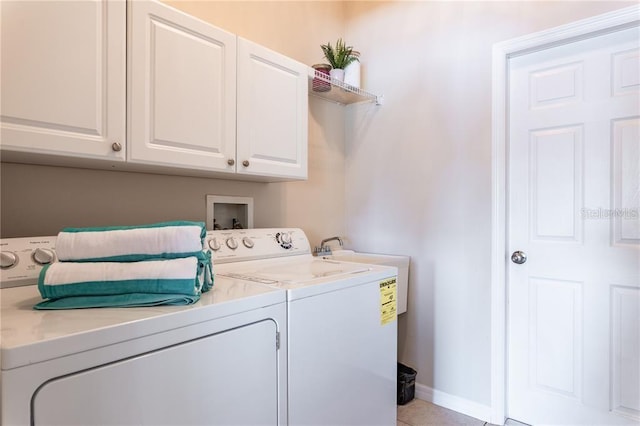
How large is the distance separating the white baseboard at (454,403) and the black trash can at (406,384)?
6 cm

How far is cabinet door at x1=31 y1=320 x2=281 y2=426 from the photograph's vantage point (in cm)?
77

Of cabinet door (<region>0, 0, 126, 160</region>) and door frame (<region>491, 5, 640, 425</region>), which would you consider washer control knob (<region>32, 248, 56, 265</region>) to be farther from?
door frame (<region>491, 5, 640, 425</region>)

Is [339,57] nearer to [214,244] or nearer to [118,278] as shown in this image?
[214,244]

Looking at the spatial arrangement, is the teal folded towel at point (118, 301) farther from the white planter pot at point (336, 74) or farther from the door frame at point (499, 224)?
the white planter pot at point (336, 74)

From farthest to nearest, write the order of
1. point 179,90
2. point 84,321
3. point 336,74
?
point 336,74, point 179,90, point 84,321

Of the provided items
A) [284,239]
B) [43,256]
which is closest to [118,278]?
[43,256]

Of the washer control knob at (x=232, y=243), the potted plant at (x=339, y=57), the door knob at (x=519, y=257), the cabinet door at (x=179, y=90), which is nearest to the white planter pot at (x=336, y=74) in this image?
the potted plant at (x=339, y=57)

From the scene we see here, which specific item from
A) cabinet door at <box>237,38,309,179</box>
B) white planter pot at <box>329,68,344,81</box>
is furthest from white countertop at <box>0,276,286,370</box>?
white planter pot at <box>329,68,344,81</box>

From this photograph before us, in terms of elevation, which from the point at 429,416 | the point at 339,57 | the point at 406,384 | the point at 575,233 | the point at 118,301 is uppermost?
the point at 339,57

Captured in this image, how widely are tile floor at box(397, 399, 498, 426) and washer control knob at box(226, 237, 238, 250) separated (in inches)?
53.6

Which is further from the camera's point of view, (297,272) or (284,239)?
(284,239)

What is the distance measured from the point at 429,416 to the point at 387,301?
0.98 m

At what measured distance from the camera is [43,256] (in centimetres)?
124

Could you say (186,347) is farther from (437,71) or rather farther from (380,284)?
(437,71)
